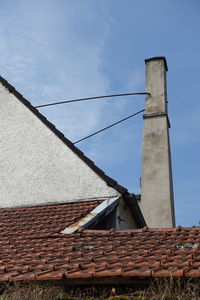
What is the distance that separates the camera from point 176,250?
228 inches

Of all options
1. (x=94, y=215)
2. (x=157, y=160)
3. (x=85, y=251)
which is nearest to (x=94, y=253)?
(x=85, y=251)

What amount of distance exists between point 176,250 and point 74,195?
3.86 m

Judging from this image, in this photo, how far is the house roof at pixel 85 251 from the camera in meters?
4.94

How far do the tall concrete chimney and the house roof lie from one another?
2870 mm

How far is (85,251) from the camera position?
6.18m

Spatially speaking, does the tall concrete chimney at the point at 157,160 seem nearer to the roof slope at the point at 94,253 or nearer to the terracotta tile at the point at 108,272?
the roof slope at the point at 94,253

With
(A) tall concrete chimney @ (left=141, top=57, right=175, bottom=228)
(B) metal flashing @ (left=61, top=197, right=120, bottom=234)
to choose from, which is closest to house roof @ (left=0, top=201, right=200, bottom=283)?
(B) metal flashing @ (left=61, top=197, right=120, bottom=234)

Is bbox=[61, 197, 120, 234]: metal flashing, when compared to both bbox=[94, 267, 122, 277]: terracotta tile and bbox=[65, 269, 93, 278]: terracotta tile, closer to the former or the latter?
bbox=[65, 269, 93, 278]: terracotta tile

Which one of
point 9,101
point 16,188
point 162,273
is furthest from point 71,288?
point 9,101

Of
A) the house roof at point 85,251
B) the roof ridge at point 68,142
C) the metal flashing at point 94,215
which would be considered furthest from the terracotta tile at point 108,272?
the roof ridge at point 68,142

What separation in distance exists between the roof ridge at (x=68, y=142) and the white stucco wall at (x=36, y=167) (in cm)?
7

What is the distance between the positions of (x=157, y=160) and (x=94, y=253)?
6.01 m

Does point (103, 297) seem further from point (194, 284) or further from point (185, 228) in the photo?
point (185, 228)

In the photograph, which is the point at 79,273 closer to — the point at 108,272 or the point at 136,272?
the point at 108,272
